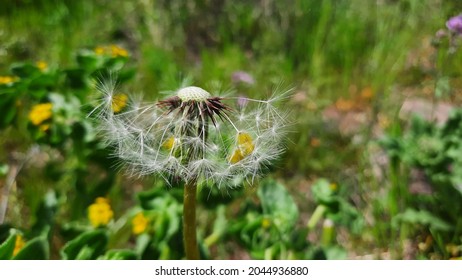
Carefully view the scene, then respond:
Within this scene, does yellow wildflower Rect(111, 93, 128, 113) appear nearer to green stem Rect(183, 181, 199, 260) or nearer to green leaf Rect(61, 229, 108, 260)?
green stem Rect(183, 181, 199, 260)

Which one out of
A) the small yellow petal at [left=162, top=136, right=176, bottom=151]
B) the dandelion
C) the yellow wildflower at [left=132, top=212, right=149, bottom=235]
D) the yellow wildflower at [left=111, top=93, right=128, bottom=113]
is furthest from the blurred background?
the small yellow petal at [left=162, top=136, right=176, bottom=151]

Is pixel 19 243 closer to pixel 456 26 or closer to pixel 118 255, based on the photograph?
pixel 118 255

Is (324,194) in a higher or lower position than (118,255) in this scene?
higher

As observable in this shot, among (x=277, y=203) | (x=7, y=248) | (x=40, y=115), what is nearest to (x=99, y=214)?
(x=40, y=115)

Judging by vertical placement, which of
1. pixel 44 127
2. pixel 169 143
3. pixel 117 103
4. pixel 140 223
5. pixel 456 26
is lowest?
pixel 169 143

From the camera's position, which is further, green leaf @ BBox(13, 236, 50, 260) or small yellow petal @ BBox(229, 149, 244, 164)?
green leaf @ BBox(13, 236, 50, 260)

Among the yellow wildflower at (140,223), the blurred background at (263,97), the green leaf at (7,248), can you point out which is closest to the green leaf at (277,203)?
the blurred background at (263,97)

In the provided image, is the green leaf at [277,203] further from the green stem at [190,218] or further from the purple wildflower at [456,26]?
the purple wildflower at [456,26]
